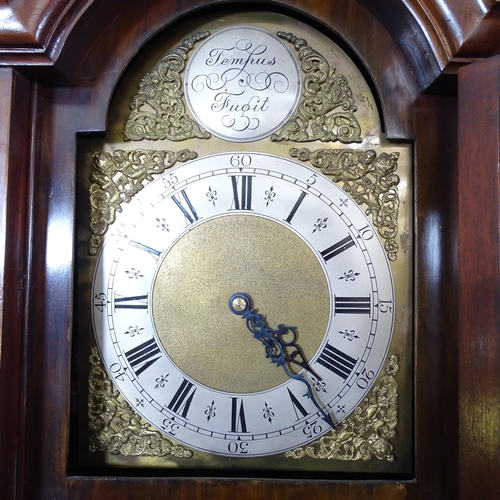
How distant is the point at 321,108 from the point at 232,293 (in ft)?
1.41

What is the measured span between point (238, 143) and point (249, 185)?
93 mm

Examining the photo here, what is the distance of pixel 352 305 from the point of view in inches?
44.8

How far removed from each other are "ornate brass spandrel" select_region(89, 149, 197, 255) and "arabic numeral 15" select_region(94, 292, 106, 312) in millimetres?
97

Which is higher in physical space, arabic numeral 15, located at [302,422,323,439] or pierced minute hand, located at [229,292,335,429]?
pierced minute hand, located at [229,292,335,429]

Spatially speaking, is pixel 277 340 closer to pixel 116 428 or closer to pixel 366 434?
pixel 366 434

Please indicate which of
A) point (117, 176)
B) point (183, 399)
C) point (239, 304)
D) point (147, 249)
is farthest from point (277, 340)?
point (117, 176)

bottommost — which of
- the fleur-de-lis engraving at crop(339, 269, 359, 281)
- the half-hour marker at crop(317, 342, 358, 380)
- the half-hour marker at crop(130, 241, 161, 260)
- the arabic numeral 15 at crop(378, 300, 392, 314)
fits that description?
the half-hour marker at crop(317, 342, 358, 380)

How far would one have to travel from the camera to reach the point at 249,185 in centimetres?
117

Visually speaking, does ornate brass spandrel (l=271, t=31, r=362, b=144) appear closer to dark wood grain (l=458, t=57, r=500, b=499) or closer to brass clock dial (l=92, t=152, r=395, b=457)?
brass clock dial (l=92, t=152, r=395, b=457)

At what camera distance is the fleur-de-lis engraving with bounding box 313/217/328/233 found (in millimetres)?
1155

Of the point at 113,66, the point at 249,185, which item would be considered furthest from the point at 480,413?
the point at 113,66

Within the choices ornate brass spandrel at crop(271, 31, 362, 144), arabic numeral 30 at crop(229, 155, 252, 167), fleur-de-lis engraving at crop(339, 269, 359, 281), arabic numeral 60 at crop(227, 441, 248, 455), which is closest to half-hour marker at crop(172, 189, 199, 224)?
arabic numeral 30 at crop(229, 155, 252, 167)

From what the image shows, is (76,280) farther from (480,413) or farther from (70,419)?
(480,413)

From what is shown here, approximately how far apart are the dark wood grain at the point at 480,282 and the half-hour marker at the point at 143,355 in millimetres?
585
